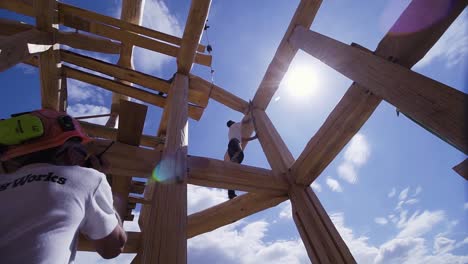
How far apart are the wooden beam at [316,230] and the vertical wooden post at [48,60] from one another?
277cm

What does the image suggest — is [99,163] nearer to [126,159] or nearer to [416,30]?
[126,159]

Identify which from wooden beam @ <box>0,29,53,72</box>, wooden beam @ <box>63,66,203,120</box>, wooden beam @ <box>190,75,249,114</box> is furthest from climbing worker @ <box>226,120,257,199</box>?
wooden beam @ <box>0,29,53,72</box>

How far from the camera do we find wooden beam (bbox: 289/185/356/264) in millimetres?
1734

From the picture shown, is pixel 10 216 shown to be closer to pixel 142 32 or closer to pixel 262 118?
pixel 262 118

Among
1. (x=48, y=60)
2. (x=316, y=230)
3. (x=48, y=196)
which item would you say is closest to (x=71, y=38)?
(x=48, y=60)

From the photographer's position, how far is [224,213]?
2572mm

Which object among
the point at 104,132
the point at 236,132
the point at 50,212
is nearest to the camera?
the point at 50,212

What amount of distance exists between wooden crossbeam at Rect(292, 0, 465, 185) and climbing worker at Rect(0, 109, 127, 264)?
1.47 metres

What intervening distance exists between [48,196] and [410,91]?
1.45m

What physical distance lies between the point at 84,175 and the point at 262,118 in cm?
249

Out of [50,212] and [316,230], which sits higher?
[316,230]

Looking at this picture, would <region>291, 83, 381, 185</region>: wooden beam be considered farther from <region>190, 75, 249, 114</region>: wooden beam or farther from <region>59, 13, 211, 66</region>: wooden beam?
<region>59, 13, 211, 66</region>: wooden beam

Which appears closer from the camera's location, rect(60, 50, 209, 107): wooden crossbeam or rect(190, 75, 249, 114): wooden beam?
rect(60, 50, 209, 107): wooden crossbeam

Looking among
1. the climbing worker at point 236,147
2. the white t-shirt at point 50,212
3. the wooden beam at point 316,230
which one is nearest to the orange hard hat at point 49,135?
the white t-shirt at point 50,212
